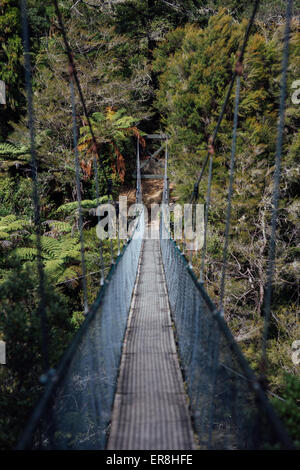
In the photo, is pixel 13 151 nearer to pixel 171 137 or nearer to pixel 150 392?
pixel 171 137

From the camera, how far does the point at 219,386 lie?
1.54m

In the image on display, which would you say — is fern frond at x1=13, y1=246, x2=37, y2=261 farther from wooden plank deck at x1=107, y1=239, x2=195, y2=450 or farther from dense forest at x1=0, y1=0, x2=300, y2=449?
wooden plank deck at x1=107, y1=239, x2=195, y2=450

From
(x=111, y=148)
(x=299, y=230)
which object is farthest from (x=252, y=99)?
(x=111, y=148)

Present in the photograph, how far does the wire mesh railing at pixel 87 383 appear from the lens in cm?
109

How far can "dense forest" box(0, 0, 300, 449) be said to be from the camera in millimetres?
5391

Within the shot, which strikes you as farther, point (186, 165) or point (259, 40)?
point (186, 165)

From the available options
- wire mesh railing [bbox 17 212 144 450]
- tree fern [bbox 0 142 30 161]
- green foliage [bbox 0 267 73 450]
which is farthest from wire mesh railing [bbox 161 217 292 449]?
tree fern [bbox 0 142 30 161]

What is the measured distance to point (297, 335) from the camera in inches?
194

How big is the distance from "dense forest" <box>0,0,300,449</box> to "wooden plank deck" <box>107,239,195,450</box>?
646 millimetres

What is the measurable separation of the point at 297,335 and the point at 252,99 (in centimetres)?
449

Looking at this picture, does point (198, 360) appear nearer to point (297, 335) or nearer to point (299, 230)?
point (297, 335)

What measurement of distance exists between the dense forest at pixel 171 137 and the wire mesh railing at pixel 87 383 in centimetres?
61

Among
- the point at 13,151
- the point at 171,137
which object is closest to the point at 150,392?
the point at 171,137

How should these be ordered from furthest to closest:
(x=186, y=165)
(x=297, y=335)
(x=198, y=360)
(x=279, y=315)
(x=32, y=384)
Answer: (x=186, y=165)
(x=279, y=315)
(x=297, y=335)
(x=32, y=384)
(x=198, y=360)
